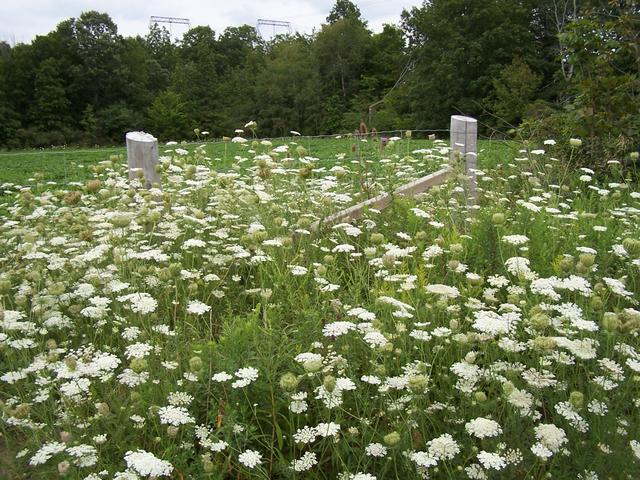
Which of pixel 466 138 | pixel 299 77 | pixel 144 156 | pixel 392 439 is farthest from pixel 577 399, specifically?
pixel 299 77

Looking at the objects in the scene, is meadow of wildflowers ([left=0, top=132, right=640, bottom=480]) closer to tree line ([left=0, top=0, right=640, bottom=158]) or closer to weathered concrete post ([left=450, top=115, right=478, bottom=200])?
weathered concrete post ([left=450, top=115, right=478, bottom=200])

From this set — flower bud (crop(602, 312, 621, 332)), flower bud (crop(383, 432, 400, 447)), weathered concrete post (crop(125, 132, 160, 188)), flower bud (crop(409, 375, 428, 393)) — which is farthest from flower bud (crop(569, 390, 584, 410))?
weathered concrete post (crop(125, 132, 160, 188))

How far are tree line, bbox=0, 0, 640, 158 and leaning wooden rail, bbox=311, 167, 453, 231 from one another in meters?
19.4

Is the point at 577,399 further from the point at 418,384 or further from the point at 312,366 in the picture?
the point at 312,366

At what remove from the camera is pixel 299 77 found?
162ft

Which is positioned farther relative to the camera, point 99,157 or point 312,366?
point 99,157

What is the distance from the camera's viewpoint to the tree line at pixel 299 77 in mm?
33438

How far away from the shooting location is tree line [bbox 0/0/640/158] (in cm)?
3344

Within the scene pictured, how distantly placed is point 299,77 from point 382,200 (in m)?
47.7

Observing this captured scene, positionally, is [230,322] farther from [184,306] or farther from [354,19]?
[354,19]

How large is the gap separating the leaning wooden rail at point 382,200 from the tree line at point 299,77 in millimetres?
19437

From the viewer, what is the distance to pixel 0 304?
2.68 metres

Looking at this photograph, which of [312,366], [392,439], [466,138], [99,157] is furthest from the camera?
[99,157]

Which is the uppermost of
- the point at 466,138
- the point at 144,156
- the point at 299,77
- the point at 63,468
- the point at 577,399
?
the point at 299,77
